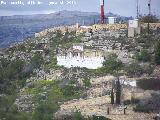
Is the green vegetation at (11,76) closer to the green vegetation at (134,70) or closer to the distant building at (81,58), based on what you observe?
the distant building at (81,58)

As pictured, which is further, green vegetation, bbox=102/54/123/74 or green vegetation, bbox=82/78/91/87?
green vegetation, bbox=102/54/123/74

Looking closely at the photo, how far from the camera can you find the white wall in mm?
58300

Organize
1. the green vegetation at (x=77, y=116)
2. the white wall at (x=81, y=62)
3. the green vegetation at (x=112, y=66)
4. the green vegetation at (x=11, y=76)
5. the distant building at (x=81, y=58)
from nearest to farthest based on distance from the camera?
the green vegetation at (x=77, y=116) < the green vegetation at (x=112, y=66) < the green vegetation at (x=11, y=76) < the white wall at (x=81, y=62) < the distant building at (x=81, y=58)

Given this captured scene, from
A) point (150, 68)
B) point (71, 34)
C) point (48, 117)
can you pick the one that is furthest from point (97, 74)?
point (71, 34)

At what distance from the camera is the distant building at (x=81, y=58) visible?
2301 inches

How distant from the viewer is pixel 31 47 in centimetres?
7262

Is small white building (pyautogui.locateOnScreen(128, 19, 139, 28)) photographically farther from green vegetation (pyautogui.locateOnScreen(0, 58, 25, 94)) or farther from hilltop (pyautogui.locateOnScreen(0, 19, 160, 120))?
green vegetation (pyautogui.locateOnScreen(0, 58, 25, 94))

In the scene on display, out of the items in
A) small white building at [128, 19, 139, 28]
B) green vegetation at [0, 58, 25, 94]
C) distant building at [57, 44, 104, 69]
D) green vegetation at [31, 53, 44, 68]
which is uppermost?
small white building at [128, 19, 139, 28]

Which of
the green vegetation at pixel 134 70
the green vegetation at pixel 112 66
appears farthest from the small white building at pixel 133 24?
the green vegetation at pixel 134 70

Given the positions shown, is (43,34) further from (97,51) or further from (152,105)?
(152,105)

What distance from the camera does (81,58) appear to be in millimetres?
59188

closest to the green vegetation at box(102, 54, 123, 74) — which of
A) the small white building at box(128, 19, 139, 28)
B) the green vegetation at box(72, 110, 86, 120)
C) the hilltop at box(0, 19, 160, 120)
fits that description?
the hilltop at box(0, 19, 160, 120)

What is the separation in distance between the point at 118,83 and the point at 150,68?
8.50 metres

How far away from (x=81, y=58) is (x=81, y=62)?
437 millimetres
